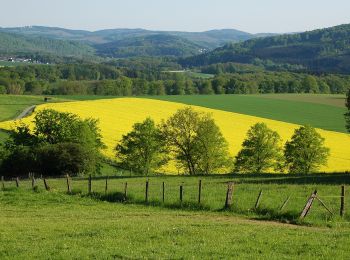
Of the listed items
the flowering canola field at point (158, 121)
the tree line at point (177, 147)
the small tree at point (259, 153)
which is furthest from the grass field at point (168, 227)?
the flowering canola field at point (158, 121)

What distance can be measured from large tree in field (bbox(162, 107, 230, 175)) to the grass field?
96.4 ft

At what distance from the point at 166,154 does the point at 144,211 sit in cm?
4031

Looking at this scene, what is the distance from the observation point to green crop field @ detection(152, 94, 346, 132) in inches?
4011

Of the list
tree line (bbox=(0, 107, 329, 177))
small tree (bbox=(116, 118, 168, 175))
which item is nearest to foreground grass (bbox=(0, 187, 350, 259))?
tree line (bbox=(0, 107, 329, 177))

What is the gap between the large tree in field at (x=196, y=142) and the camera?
63.6 meters

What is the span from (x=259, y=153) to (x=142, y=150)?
14664mm

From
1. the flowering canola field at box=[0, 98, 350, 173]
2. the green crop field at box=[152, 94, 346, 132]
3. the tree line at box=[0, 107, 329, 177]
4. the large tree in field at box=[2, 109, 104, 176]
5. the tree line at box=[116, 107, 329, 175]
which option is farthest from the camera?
the green crop field at box=[152, 94, 346, 132]

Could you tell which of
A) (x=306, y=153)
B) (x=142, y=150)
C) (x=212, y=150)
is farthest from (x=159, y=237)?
(x=142, y=150)

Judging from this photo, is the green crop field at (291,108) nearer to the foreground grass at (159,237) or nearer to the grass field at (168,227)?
the grass field at (168,227)

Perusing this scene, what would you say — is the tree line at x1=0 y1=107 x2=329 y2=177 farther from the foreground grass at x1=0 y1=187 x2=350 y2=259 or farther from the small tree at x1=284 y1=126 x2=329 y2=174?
the foreground grass at x1=0 y1=187 x2=350 y2=259

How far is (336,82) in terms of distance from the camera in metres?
200

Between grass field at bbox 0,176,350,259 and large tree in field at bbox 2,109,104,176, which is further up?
grass field at bbox 0,176,350,259

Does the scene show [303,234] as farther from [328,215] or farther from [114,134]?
[114,134]

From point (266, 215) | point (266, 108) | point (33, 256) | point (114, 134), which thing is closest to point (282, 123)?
point (266, 108)
